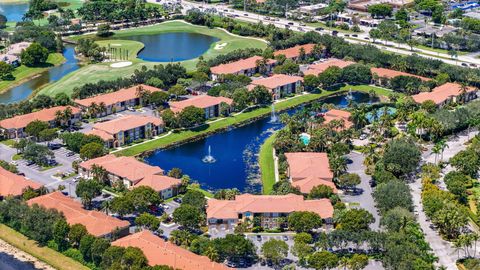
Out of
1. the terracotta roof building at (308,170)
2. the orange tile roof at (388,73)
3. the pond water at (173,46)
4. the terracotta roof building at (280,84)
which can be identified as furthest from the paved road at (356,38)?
the terracotta roof building at (308,170)

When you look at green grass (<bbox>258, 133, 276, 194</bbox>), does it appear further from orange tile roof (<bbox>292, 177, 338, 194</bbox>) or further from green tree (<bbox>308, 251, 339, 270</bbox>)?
green tree (<bbox>308, 251, 339, 270</bbox>)

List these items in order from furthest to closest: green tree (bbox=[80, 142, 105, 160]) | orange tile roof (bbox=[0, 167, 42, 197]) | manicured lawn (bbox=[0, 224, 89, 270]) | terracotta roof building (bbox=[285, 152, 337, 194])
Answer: green tree (bbox=[80, 142, 105, 160]) < terracotta roof building (bbox=[285, 152, 337, 194]) < orange tile roof (bbox=[0, 167, 42, 197]) < manicured lawn (bbox=[0, 224, 89, 270])

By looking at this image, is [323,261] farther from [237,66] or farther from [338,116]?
[237,66]

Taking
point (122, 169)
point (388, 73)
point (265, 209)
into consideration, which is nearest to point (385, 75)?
point (388, 73)

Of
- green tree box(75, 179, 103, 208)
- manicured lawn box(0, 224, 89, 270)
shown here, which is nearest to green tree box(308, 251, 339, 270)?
manicured lawn box(0, 224, 89, 270)

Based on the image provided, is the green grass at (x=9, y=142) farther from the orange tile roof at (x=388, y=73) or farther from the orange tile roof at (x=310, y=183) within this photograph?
the orange tile roof at (x=388, y=73)

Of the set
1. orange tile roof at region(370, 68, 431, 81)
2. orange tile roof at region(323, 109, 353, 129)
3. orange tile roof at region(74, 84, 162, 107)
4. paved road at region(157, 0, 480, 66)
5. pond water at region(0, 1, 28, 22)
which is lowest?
pond water at region(0, 1, 28, 22)
